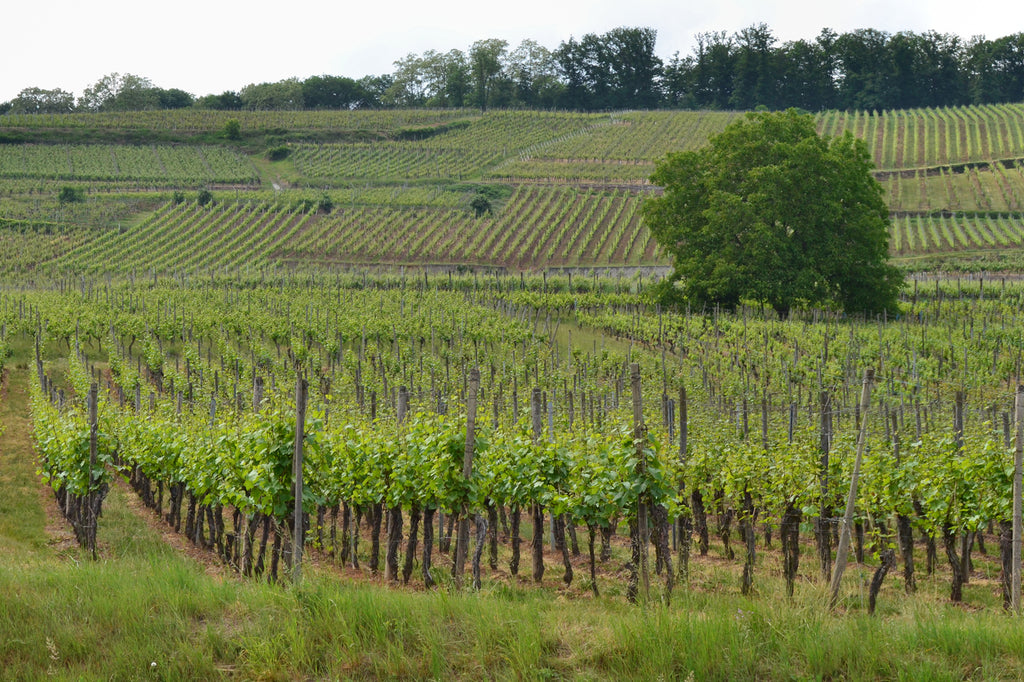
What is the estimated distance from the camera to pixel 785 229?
35.4 m

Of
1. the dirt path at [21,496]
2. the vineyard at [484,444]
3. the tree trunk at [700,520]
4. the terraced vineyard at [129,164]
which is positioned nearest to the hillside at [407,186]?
the terraced vineyard at [129,164]

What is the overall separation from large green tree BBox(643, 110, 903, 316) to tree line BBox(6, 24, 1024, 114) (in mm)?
73954

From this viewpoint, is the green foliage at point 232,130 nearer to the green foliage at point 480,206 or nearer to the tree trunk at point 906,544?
the green foliage at point 480,206

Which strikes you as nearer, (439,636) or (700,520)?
(439,636)

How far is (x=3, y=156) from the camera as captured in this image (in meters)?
85.8

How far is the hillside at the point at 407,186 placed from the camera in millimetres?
59562

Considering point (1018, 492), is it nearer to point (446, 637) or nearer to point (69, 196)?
point (446, 637)

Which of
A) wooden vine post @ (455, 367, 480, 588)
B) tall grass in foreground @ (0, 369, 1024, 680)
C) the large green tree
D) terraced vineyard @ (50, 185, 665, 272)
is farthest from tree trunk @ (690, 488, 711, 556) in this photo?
terraced vineyard @ (50, 185, 665, 272)

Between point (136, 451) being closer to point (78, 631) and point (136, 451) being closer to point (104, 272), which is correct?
point (78, 631)

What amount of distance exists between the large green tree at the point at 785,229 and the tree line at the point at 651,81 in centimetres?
7395

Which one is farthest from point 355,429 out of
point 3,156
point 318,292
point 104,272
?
point 3,156

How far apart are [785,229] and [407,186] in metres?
47.8

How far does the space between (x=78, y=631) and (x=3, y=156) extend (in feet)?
299

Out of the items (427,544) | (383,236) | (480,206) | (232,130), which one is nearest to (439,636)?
(427,544)
